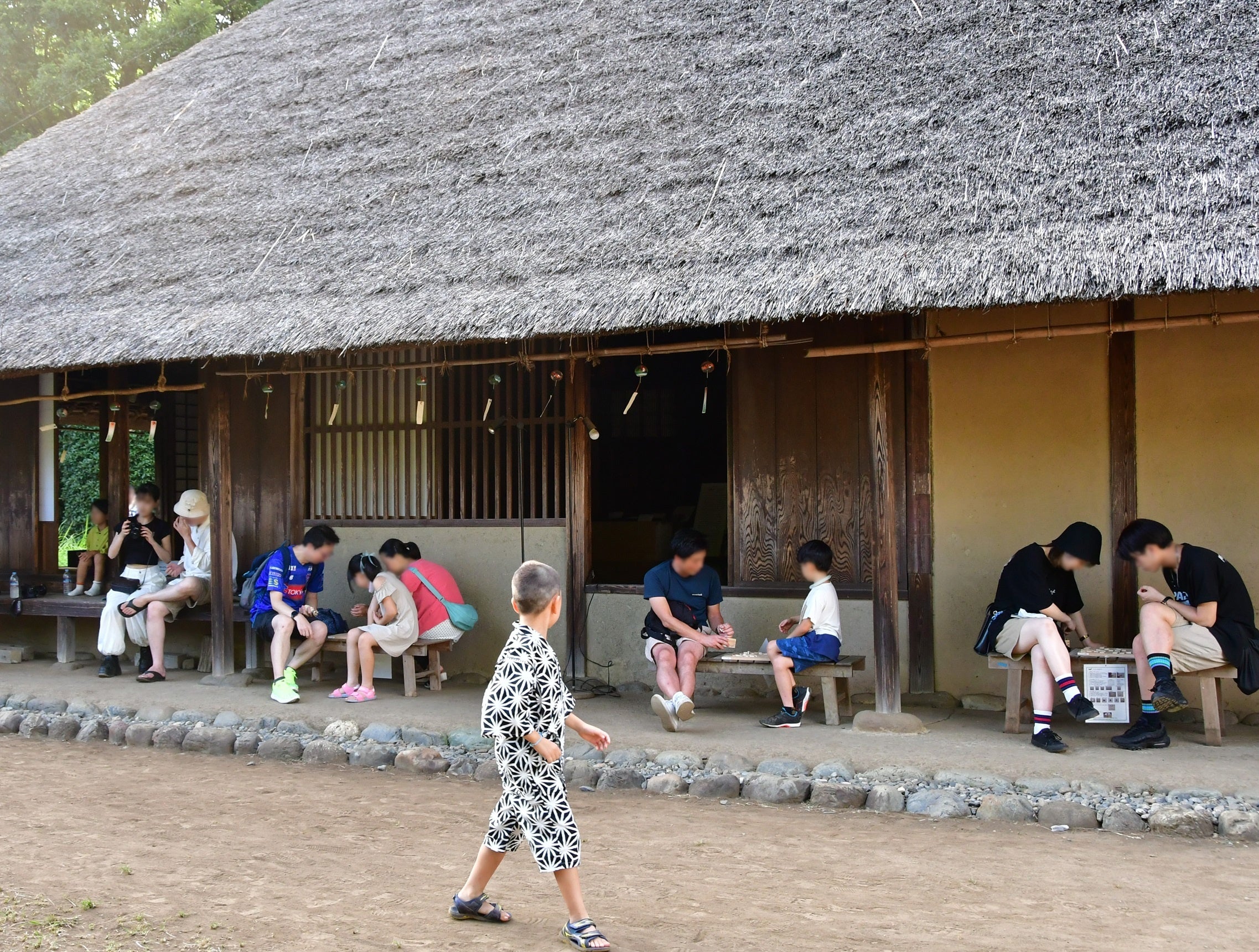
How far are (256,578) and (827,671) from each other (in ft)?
13.8

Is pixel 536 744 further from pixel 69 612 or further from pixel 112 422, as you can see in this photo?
pixel 112 422

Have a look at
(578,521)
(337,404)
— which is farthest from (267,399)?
(578,521)

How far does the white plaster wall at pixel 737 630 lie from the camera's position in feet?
24.0

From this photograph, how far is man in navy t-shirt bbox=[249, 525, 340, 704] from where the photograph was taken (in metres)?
7.81

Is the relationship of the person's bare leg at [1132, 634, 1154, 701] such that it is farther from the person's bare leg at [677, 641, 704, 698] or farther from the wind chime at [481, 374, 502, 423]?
the wind chime at [481, 374, 502, 423]

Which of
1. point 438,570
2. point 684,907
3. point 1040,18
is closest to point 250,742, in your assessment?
point 438,570

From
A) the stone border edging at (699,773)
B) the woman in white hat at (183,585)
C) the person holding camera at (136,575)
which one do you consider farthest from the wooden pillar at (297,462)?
the stone border edging at (699,773)

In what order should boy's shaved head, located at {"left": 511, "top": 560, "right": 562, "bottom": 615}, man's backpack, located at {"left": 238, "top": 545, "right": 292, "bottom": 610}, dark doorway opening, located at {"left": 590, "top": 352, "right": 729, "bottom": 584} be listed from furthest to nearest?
dark doorway opening, located at {"left": 590, "top": 352, "right": 729, "bottom": 584} → man's backpack, located at {"left": 238, "top": 545, "right": 292, "bottom": 610} → boy's shaved head, located at {"left": 511, "top": 560, "right": 562, "bottom": 615}

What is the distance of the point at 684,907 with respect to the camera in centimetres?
397

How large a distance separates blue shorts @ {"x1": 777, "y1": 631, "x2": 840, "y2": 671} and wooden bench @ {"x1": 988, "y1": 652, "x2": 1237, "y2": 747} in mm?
865

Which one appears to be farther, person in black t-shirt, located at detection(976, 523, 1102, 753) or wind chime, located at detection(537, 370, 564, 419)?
wind chime, located at detection(537, 370, 564, 419)

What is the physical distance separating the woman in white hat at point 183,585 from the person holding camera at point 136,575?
95 millimetres

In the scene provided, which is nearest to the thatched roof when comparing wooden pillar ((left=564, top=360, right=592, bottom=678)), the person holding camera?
wooden pillar ((left=564, top=360, right=592, bottom=678))

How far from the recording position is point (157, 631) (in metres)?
8.42
